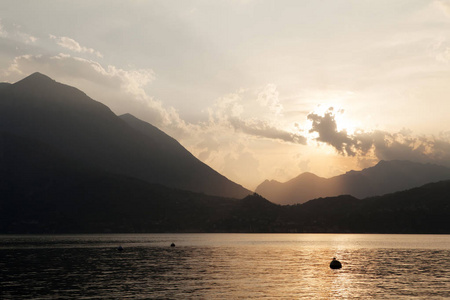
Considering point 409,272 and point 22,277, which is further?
point 409,272

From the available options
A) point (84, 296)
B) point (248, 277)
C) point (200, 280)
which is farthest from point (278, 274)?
point (84, 296)

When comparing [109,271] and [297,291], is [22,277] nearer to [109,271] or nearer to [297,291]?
[109,271]

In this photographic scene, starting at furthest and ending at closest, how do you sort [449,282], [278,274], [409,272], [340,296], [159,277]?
[409,272] → [278,274] → [159,277] → [449,282] → [340,296]

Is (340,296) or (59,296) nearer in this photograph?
(59,296)

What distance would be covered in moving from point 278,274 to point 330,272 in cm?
1682

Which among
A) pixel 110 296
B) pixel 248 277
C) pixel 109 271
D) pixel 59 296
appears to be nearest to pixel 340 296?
pixel 248 277

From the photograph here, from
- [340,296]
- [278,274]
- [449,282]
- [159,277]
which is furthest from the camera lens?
[278,274]

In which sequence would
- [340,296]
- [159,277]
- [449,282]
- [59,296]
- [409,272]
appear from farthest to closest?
[409,272] < [159,277] < [449,282] < [340,296] < [59,296]

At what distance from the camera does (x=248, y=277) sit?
9994 cm

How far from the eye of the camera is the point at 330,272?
116 meters

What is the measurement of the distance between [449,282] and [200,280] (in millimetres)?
49680

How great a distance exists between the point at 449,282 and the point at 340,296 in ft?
97.9

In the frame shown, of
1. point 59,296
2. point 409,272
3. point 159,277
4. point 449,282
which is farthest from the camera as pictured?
point 409,272

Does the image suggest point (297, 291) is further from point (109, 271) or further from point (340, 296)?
point (109, 271)
